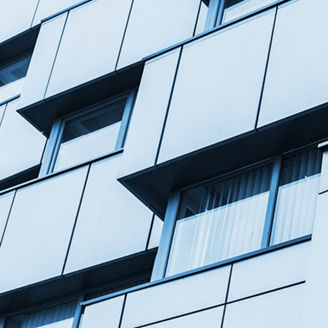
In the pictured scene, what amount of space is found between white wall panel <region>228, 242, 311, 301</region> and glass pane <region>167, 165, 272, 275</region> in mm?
1211

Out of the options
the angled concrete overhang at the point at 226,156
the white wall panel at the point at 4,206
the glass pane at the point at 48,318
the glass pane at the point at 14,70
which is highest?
the glass pane at the point at 14,70

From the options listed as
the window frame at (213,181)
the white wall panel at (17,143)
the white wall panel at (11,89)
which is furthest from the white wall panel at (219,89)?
the white wall panel at (11,89)

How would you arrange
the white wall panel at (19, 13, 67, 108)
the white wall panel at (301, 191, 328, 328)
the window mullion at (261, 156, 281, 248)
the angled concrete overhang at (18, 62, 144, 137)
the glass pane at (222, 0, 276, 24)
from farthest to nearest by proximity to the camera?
the white wall panel at (19, 13, 67, 108) < the angled concrete overhang at (18, 62, 144, 137) < the glass pane at (222, 0, 276, 24) < the window mullion at (261, 156, 281, 248) < the white wall panel at (301, 191, 328, 328)

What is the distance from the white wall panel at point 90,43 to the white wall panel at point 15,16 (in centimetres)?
312

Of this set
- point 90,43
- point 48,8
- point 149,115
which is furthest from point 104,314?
point 48,8

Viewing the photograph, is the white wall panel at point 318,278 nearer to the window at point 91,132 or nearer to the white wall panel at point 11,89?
the window at point 91,132

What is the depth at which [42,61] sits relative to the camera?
71.5 ft

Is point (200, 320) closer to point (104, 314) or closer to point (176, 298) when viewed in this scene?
point (176, 298)

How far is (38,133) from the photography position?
21.9 meters

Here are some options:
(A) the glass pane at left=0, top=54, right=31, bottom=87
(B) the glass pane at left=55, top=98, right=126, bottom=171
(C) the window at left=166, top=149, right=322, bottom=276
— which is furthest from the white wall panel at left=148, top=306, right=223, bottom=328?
(A) the glass pane at left=0, top=54, right=31, bottom=87

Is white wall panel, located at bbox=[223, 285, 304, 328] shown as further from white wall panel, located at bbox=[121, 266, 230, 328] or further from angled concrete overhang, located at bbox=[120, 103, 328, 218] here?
angled concrete overhang, located at bbox=[120, 103, 328, 218]

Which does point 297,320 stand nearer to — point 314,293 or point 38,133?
point 314,293

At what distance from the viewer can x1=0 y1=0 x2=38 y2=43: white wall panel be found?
24.5 metres

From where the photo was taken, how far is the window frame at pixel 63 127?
19438 mm
